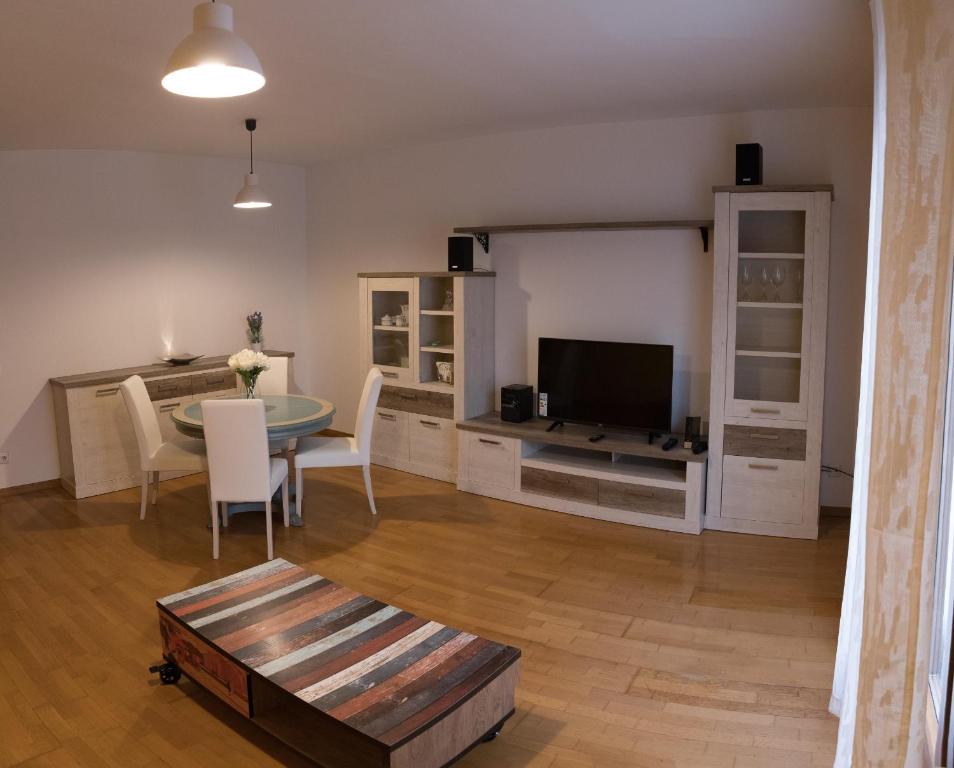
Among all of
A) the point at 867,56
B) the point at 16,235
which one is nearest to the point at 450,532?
the point at 867,56

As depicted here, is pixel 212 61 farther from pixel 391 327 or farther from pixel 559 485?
pixel 391 327

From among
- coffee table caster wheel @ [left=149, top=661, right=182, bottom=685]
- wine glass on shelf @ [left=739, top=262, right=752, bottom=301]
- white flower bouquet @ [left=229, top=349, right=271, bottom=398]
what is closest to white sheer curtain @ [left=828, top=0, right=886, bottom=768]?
Result: wine glass on shelf @ [left=739, top=262, right=752, bottom=301]

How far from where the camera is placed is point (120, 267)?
19.8ft

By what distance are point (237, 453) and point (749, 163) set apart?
133 inches

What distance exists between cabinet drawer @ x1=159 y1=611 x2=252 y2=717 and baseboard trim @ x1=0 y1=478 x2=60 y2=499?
3207 mm

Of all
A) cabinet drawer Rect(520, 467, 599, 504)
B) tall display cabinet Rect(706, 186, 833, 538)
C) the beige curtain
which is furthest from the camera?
cabinet drawer Rect(520, 467, 599, 504)

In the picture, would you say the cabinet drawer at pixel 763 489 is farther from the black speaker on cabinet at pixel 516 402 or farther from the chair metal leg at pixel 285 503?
the chair metal leg at pixel 285 503

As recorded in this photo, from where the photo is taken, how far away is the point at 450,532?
475 centimetres

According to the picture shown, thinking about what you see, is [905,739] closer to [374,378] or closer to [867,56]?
[867,56]

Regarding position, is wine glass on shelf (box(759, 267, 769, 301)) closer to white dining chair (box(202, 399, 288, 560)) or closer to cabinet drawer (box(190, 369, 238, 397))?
white dining chair (box(202, 399, 288, 560))

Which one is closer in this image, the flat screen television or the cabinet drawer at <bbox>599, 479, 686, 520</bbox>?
the cabinet drawer at <bbox>599, 479, 686, 520</bbox>

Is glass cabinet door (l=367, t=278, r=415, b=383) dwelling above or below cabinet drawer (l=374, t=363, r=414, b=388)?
above

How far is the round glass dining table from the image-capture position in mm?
4523

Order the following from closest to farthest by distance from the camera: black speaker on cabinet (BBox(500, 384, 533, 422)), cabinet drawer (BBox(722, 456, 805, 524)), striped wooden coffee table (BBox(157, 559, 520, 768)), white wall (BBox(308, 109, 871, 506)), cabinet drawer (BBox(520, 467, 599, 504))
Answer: striped wooden coffee table (BBox(157, 559, 520, 768)) < cabinet drawer (BBox(722, 456, 805, 524)) < white wall (BBox(308, 109, 871, 506)) < cabinet drawer (BBox(520, 467, 599, 504)) < black speaker on cabinet (BBox(500, 384, 533, 422))
